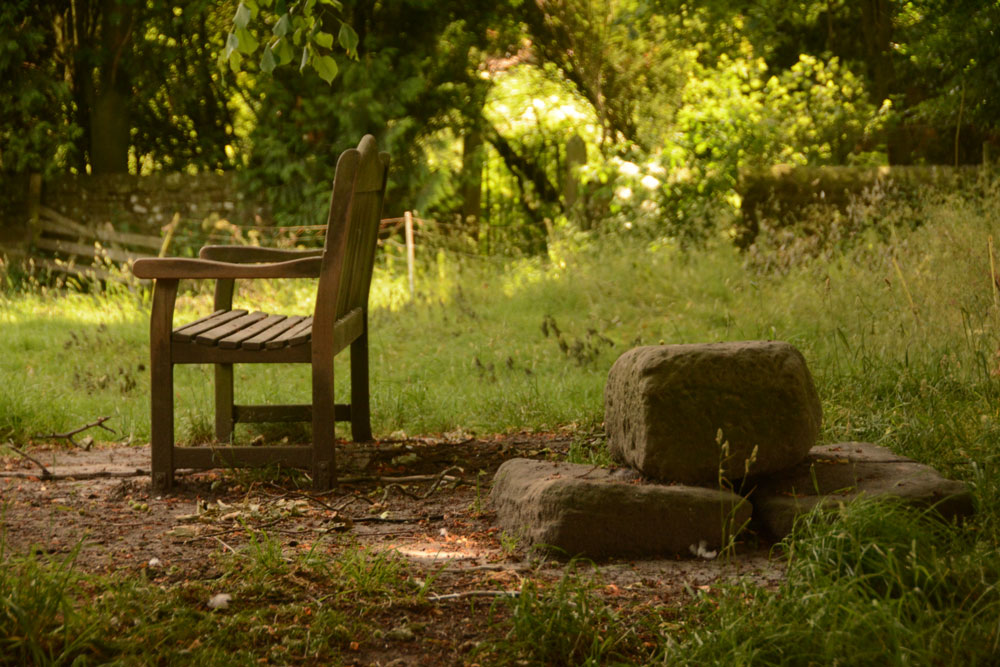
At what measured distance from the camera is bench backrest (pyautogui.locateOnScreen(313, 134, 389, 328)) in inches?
157

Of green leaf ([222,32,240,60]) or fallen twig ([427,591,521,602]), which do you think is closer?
fallen twig ([427,591,521,602])

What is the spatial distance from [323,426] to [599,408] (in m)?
1.78

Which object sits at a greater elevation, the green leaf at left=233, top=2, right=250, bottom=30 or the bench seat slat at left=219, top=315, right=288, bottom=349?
the green leaf at left=233, top=2, right=250, bottom=30

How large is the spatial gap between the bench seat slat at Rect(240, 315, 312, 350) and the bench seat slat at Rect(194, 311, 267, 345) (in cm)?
12

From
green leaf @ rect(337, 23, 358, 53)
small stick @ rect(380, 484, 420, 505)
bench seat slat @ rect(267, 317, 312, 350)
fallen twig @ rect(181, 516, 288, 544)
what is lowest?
small stick @ rect(380, 484, 420, 505)

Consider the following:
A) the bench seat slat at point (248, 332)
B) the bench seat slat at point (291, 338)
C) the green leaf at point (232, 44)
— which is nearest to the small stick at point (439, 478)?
the bench seat slat at point (291, 338)

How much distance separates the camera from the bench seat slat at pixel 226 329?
4.03 metres

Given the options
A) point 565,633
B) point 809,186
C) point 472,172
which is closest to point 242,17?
point 565,633

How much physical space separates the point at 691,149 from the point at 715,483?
27.5 ft

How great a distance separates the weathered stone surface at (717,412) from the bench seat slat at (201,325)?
1833 millimetres

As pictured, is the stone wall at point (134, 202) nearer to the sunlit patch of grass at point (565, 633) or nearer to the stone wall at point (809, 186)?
the stone wall at point (809, 186)

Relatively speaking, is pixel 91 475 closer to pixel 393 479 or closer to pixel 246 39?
pixel 393 479

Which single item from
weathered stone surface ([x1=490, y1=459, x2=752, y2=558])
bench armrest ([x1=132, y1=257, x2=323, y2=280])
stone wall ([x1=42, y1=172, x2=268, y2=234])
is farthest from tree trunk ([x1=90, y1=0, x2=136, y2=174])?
weathered stone surface ([x1=490, y1=459, x2=752, y2=558])

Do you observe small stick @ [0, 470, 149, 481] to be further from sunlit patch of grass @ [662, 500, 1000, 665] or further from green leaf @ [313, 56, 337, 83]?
sunlit patch of grass @ [662, 500, 1000, 665]
